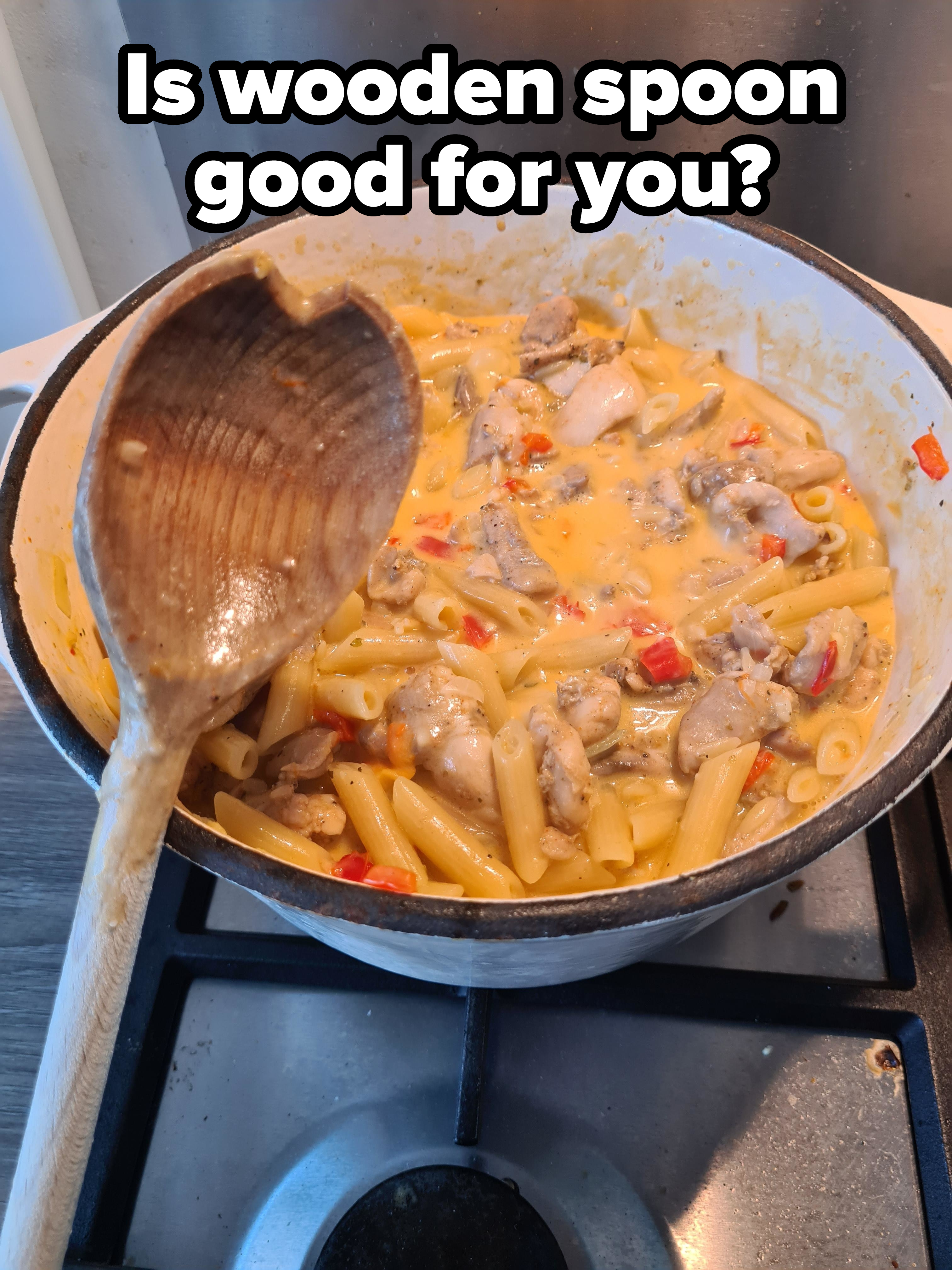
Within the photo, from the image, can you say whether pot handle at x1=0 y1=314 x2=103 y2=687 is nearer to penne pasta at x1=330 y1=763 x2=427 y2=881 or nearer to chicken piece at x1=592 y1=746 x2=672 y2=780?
penne pasta at x1=330 y1=763 x2=427 y2=881

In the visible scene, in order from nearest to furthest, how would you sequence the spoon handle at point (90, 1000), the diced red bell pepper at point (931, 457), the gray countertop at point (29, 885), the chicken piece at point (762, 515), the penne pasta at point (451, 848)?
the spoon handle at point (90, 1000)
the penne pasta at point (451, 848)
the gray countertop at point (29, 885)
the diced red bell pepper at point (931, 457)
the chicken piece at point (762, 515)

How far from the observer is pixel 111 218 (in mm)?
2496

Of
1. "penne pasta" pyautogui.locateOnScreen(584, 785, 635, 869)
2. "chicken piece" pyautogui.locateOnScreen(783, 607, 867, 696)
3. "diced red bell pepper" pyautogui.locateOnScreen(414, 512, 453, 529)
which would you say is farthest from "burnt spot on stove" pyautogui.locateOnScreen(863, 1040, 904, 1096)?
"diced red bell pepper" pyautogui.locateOnScreen(414, 512, 453, 529)

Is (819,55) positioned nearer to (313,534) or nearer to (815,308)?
(815,308)

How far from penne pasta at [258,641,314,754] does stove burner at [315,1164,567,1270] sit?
690mm

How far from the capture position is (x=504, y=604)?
1.72m

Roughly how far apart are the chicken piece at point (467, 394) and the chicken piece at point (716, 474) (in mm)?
517

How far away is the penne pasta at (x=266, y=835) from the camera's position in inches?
51.6

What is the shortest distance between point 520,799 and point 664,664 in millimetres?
426

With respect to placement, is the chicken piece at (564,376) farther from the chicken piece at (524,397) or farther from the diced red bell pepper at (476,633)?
the diced red bell pepper at (476,633)

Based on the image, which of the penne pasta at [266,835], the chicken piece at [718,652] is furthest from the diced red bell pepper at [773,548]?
the penne pasta at [266,835]

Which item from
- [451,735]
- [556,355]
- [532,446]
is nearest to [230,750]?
[451,735]

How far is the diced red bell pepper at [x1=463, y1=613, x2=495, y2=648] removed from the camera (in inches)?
68.3

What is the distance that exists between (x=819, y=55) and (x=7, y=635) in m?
1.93
